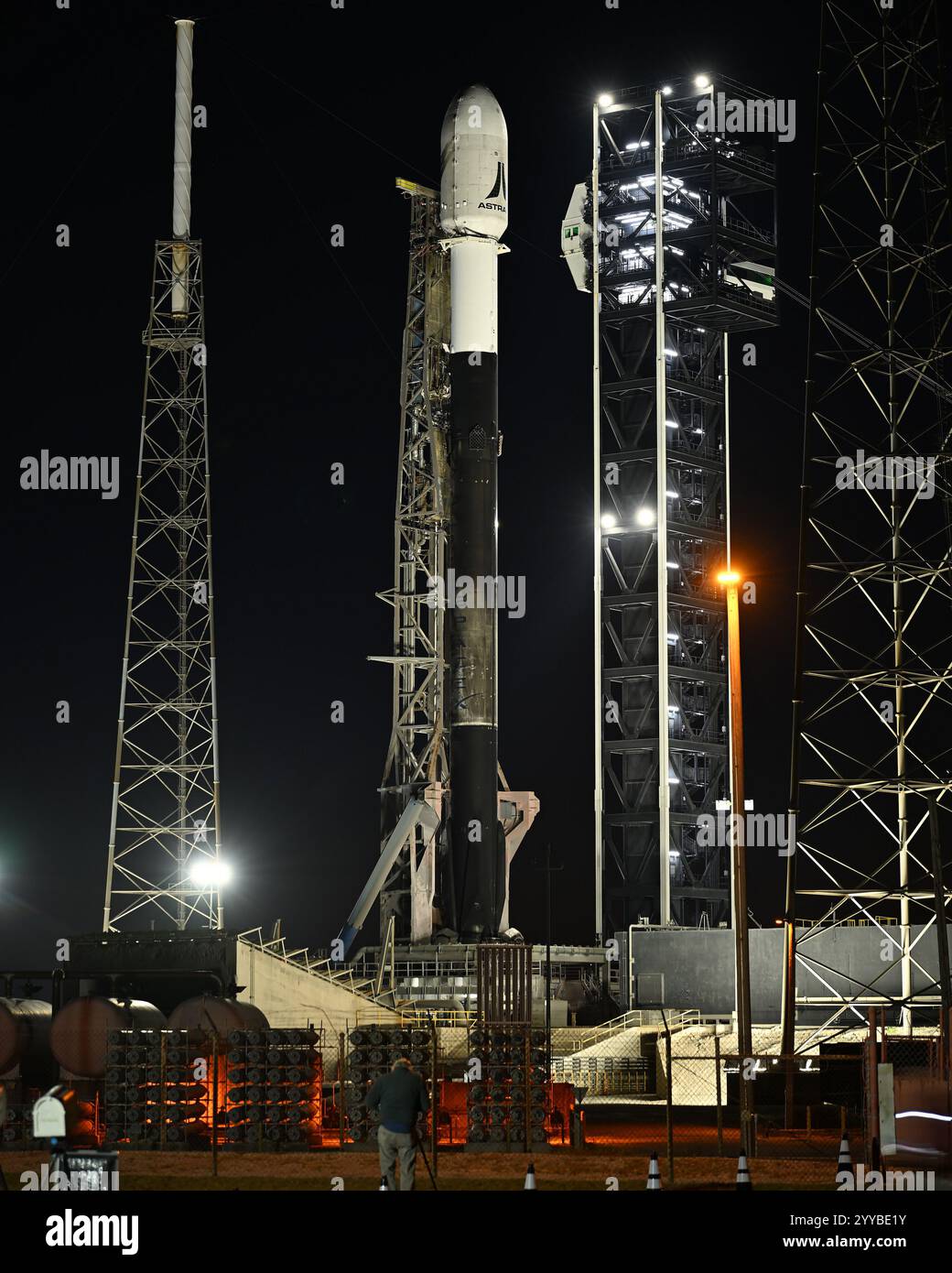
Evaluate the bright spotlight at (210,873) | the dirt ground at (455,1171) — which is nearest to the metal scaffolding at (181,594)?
the bright spotlight at (210,873)

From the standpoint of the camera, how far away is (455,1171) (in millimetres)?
28922

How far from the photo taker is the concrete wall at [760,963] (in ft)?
183

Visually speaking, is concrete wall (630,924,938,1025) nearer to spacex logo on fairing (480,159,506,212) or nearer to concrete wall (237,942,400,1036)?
concrete wall (237,942,400,1036)

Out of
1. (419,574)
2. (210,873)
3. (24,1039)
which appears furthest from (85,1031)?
(419,574)

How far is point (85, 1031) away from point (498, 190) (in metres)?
36.1

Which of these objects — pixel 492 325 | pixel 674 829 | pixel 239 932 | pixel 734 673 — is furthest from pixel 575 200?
pixel 734 673

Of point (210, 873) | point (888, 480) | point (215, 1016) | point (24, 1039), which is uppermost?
point (888, 480)

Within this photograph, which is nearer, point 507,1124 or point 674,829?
point 507,1124

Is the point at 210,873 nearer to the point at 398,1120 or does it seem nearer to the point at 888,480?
the point at 888,480

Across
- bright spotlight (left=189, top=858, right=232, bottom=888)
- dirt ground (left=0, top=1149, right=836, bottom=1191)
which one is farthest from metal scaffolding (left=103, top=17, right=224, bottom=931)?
dirt ground (left=0, top=1149, right=836, bottom=1191)

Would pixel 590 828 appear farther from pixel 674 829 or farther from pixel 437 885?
pixel 437 885

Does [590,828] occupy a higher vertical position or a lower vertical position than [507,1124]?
higher
